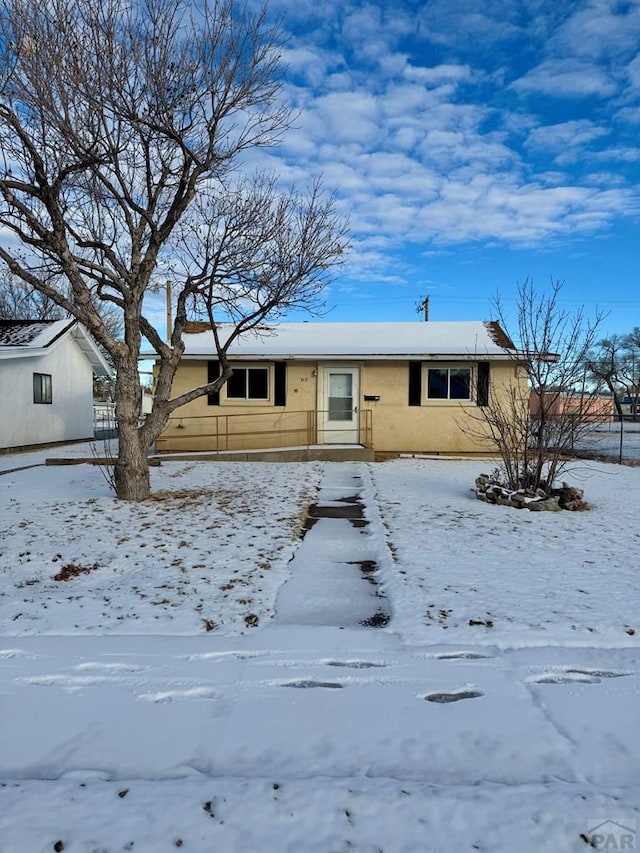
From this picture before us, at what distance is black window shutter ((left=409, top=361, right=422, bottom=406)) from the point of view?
13.3m

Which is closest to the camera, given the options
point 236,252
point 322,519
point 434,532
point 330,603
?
point 330,603

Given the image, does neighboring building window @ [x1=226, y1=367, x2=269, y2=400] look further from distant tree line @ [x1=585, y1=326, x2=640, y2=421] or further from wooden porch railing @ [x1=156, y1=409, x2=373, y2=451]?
distant tree line @ [x1=585, y1=326, x2=640, y2=421]

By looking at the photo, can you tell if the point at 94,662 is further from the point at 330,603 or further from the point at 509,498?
the point at 509,498

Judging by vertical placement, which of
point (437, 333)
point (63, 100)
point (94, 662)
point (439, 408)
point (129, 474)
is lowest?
point (94, 662)

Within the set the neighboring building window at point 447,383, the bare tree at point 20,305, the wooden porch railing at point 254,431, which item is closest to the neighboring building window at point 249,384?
the wooden porch railing at point 254,431

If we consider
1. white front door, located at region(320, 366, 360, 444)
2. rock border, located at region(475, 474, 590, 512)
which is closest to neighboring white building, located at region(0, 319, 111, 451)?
white front door, located at region(320, 366, 360, 444)

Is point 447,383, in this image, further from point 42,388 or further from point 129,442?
point 42,388

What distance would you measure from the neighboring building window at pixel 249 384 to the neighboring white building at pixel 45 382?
6.10 m

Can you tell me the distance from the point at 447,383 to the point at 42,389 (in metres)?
12.4

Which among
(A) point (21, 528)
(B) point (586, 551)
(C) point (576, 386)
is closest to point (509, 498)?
(C) point (576, 386)

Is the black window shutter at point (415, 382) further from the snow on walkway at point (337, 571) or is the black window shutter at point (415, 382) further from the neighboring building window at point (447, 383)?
the snow on walkway at point (337, 571)

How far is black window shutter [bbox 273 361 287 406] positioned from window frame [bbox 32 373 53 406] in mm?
7771

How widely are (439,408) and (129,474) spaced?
8304mm

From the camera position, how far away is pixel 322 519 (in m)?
6.84
